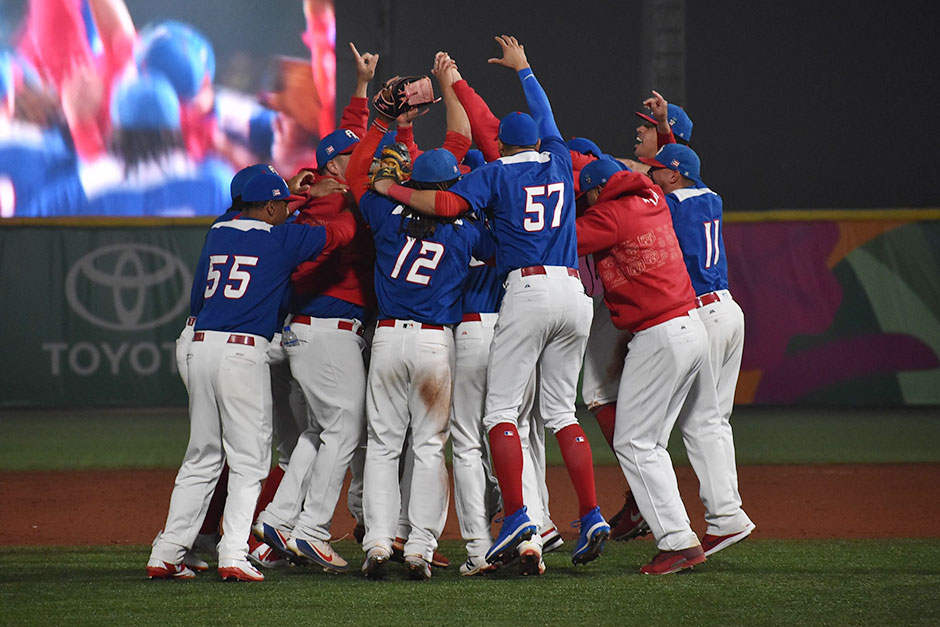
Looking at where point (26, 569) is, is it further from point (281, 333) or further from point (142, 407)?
point (142, 407)

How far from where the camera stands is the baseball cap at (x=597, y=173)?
5152 mm

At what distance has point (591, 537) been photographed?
4.71 m

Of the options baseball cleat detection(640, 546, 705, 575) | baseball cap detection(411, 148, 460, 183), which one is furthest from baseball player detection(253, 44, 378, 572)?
baseball cleat detection(640, 546, 705, 575)

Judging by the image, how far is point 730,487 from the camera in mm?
5180

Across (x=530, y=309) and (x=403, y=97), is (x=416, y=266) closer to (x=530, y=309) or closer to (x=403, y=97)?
(x=530, y=309)

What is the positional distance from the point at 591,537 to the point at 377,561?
0.93 metres

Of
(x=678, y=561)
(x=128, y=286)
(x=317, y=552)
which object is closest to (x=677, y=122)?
(x=678, y=561)

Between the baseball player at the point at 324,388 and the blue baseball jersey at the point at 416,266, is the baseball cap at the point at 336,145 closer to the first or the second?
the baseball player at the point at 324,388

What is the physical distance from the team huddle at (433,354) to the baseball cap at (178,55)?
10.6 metres

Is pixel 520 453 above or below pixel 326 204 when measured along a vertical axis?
below

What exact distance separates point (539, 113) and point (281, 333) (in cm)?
163

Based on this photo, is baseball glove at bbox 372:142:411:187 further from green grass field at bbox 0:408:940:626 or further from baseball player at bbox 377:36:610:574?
green grass field at bbox 0:408:940:626

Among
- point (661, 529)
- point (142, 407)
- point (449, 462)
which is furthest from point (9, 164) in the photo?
point (661, 529)

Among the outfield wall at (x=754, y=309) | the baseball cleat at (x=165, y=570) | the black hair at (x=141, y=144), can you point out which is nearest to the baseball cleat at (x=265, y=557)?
the baseball cleat at (x=165, y=570)
